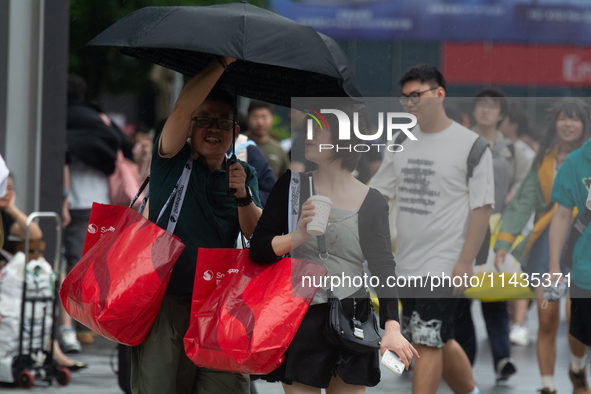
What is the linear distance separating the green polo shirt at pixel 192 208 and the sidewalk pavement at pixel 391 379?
2793 millimetres

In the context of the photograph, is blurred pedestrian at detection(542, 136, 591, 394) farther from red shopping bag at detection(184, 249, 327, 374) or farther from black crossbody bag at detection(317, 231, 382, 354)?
red shopping bag at detection(184, 249, 327, 374)

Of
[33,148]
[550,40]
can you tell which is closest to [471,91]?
[550,40]

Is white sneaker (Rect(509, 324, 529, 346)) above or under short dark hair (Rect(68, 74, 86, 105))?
under

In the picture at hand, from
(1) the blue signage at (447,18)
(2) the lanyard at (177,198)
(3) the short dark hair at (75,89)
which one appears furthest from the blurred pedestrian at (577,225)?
(1) the blue signage at (447,18)

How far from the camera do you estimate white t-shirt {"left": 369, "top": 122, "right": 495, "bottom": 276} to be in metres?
4.31

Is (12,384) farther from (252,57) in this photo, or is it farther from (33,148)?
(252,57)

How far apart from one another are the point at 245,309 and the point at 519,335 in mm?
5824

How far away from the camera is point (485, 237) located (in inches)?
175

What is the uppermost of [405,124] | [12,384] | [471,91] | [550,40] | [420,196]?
[550,40]

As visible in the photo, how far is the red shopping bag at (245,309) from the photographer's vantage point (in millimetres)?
3148

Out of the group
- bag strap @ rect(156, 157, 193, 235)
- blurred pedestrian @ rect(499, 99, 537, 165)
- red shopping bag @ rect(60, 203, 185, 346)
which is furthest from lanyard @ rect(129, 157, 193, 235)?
blurred pedestrian @ rect(499, 99, 537, 165)

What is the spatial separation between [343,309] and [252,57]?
110cm

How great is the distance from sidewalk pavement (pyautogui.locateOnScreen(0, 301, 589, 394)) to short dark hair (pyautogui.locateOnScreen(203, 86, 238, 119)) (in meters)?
3.11

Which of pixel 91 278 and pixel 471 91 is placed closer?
pixel 91 278
